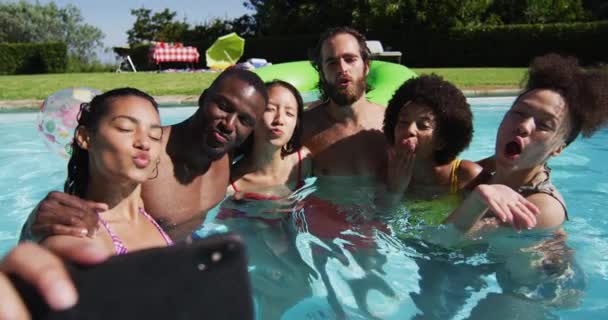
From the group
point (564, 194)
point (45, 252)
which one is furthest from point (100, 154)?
point (564, 194)

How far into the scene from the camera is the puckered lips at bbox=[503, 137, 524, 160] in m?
Answer: 2.64

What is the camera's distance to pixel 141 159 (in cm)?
193

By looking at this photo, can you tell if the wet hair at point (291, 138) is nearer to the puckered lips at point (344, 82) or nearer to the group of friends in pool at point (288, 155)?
the group of friends in pool at point (288, 155)

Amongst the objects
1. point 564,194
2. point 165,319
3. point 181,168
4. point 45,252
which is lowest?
point 564,194

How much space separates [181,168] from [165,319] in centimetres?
206

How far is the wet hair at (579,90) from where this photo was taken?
2.63 metres

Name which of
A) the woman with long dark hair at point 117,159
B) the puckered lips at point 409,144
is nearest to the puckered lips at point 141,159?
the woman with long dark hair at point 117,159

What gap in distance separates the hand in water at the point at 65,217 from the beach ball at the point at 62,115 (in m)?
1.15

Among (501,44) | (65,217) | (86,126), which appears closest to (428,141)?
(86,126)

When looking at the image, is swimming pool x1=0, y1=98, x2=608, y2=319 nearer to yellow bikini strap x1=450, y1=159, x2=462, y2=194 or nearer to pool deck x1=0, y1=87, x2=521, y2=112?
yellow bikini strap x1=450, y1=159, x2=462, y2=194

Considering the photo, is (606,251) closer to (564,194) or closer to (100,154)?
(564,194)

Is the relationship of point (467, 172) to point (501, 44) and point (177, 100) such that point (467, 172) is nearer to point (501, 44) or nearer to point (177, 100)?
point (177, 100)

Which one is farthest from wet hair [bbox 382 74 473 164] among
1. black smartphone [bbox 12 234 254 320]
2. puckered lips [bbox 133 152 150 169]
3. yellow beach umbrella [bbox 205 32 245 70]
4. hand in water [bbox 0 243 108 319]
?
yellow beach umbrella [bbox 205 32 245 70]

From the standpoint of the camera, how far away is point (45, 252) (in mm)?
756
